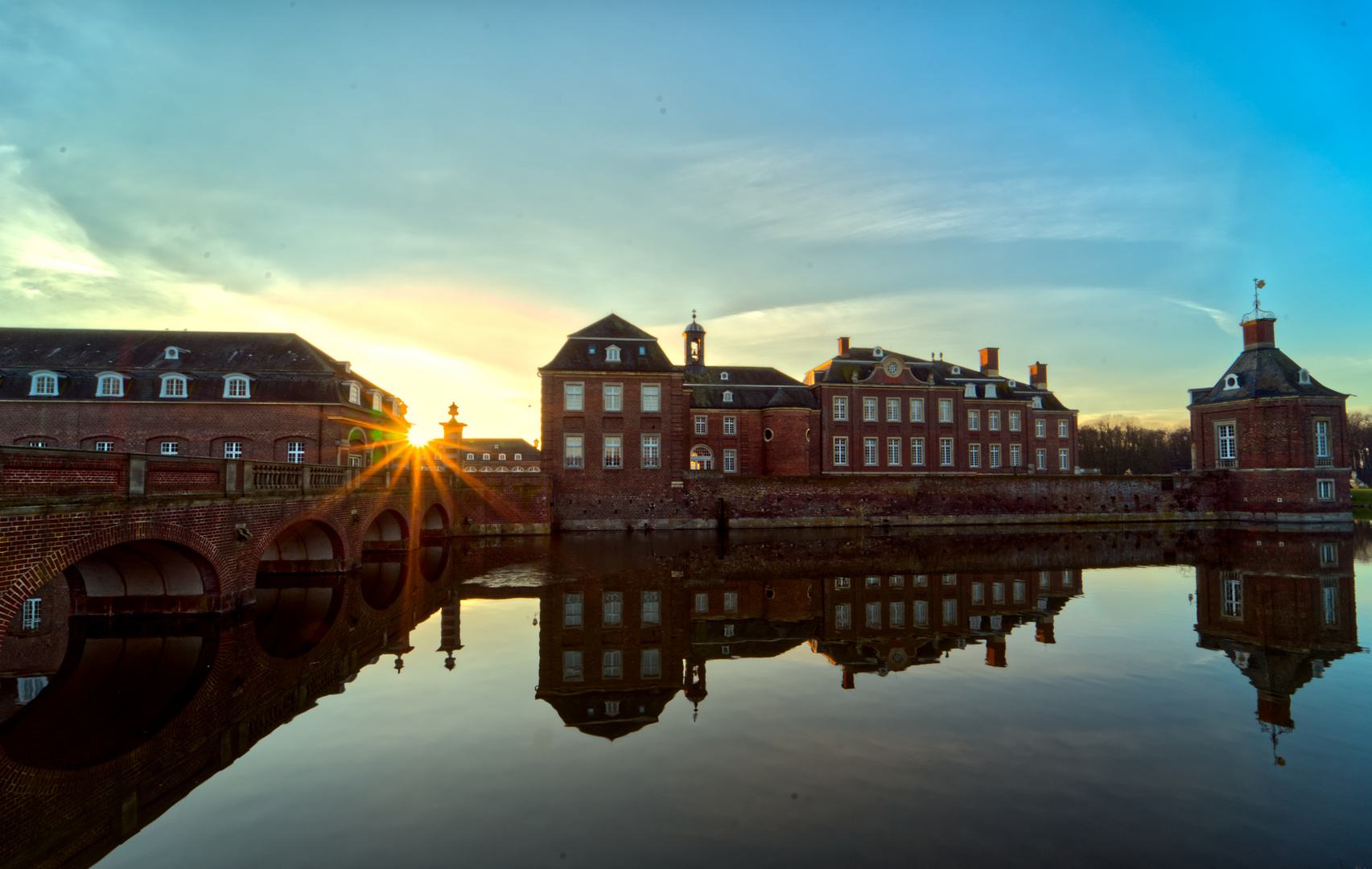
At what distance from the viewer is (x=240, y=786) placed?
5.78 m

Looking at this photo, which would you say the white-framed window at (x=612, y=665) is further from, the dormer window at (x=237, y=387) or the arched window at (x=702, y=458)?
the arched window at (x=702, y=458)

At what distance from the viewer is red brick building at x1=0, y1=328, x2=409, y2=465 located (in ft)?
91.9

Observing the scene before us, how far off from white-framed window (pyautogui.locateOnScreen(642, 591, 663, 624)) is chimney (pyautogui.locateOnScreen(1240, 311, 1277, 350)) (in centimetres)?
4347

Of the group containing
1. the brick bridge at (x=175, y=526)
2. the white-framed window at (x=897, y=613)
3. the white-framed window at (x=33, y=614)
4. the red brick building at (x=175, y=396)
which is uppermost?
the red brick building at (x=175, y=396)

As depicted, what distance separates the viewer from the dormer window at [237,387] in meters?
29.4

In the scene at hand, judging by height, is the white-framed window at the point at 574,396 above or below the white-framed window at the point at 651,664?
above

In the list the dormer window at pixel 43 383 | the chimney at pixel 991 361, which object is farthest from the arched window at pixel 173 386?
the chimney at pixel 991 361

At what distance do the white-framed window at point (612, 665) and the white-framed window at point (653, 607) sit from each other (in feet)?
6.41

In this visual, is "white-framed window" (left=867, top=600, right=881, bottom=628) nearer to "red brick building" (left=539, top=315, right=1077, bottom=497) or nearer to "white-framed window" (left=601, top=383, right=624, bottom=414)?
"red brick building" (left=539, top=315, right=1077, bottom=497)

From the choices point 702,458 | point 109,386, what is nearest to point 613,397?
point 702,458

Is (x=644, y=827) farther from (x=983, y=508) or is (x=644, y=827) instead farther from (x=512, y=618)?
(x=983, y=508)

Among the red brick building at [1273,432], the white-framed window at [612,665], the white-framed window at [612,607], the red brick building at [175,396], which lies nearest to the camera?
the white-framed window at [612,665]

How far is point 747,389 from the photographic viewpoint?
151 ft

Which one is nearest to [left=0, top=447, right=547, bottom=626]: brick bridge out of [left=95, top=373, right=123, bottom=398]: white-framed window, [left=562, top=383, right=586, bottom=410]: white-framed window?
[left=562, top=383, right=586, bottom=410]: white-framed window
